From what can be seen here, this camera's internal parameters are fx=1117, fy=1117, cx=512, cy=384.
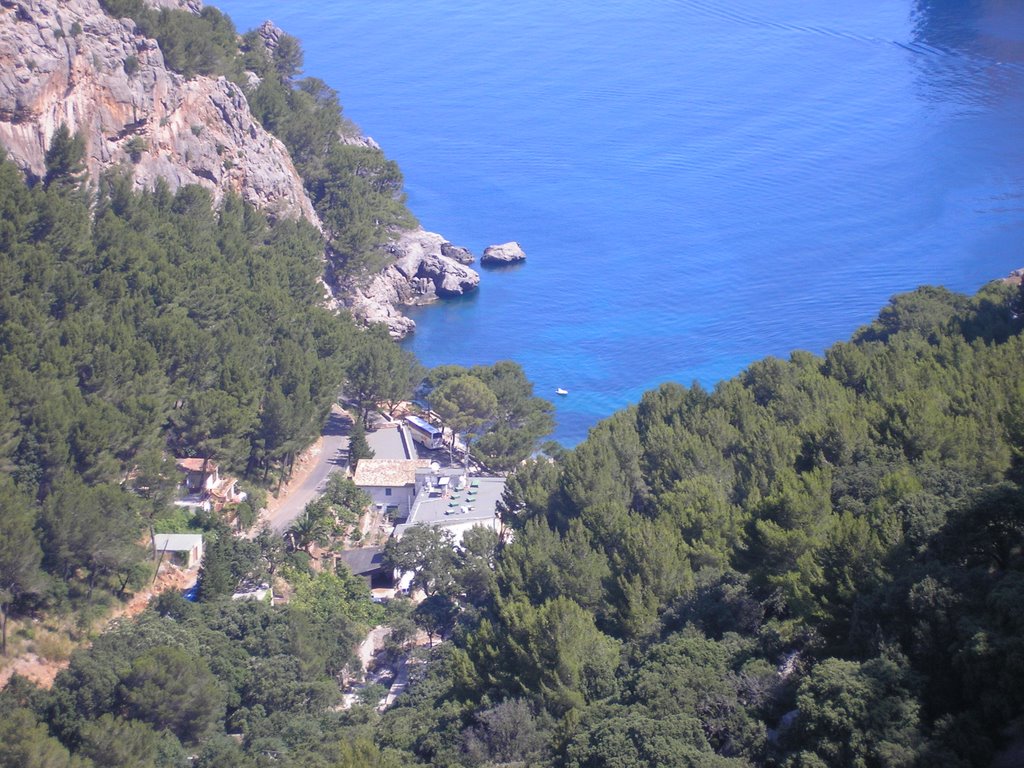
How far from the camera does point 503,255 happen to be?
57281mm

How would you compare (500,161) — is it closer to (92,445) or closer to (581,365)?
(581,365)

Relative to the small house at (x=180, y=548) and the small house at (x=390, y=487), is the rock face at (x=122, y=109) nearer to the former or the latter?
the small house at (x=390, y=487)

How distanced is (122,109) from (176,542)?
717 inches

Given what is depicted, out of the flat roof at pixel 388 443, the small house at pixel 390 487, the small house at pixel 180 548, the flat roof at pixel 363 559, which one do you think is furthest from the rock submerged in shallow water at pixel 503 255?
the small house at pixel 180 548

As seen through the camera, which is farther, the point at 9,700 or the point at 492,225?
the point at 492,225

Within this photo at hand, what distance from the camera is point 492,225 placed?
60.8 m

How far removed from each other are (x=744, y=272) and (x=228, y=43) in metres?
26.1

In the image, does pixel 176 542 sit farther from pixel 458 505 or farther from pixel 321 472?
pixel 458 505

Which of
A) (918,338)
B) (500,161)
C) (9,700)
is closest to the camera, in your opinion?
(9,700)

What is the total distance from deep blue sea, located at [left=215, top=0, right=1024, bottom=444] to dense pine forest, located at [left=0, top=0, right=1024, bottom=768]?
39.0 feet

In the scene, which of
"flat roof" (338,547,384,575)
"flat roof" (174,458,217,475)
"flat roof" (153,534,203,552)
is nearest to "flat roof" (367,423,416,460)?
"flat roof" (338,547,384,575)

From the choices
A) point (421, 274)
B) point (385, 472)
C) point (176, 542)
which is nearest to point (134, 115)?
point (385, 472)

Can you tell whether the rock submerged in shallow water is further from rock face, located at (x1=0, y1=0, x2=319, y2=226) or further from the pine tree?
the pine tree

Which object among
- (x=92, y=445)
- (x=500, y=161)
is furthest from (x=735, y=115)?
(x=92, y=445)
